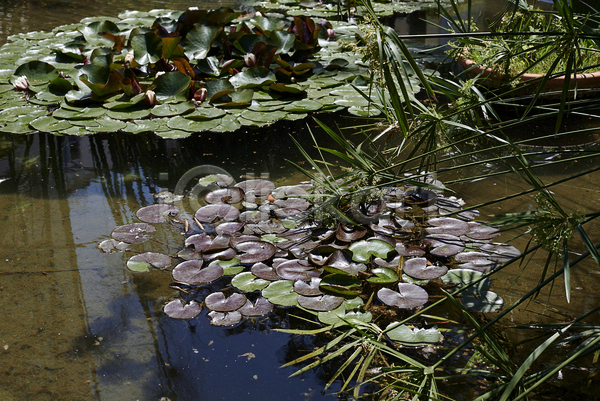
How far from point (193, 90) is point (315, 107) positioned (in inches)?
34.7

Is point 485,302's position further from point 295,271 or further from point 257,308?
point 257,308

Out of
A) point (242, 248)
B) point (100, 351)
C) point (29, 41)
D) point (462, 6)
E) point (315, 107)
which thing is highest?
point (462, 6)

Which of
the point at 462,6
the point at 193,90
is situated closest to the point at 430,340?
the point at 193,90

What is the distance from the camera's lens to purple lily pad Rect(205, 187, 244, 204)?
2.34 meters

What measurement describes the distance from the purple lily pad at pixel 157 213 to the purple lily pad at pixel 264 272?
0.61m

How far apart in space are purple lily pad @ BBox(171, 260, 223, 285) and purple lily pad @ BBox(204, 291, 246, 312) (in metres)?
0.07

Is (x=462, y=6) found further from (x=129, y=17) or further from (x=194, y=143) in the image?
(x=194, y=143)

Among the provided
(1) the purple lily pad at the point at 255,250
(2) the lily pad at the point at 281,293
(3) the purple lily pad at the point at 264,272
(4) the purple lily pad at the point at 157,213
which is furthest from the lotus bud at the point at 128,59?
(2) the lily pad at the point at 281,293

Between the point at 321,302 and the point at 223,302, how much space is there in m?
0.37

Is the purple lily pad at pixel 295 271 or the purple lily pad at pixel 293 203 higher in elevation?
the purple lily pad at pixel 293 203

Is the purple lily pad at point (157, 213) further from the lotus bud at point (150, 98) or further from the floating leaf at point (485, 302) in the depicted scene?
the floating leaf at point (485, 302)

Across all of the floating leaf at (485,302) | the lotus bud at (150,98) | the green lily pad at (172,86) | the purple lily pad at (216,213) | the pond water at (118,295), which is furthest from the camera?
the green lily pad at (172,86)

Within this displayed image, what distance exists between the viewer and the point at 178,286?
6.04ft

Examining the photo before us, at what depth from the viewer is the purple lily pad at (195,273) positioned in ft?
5.94
